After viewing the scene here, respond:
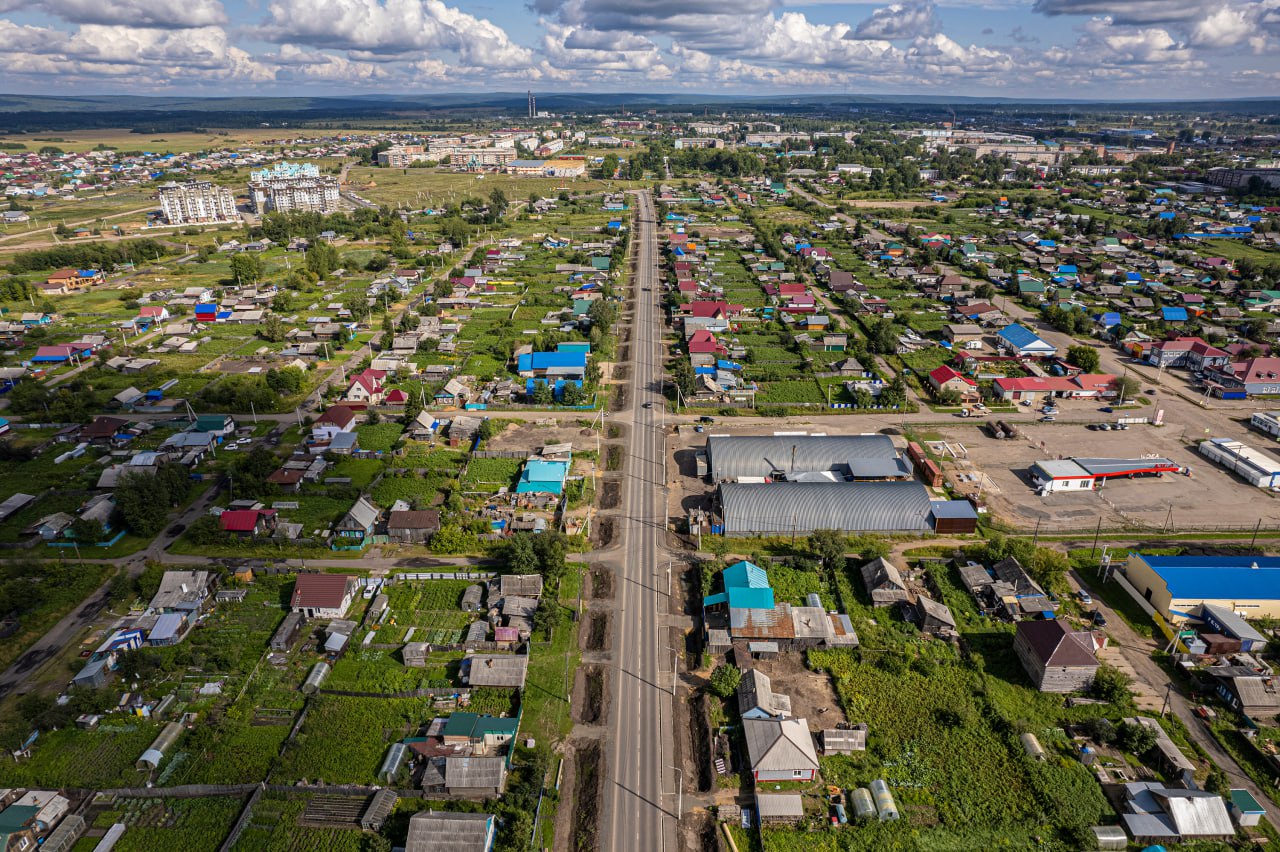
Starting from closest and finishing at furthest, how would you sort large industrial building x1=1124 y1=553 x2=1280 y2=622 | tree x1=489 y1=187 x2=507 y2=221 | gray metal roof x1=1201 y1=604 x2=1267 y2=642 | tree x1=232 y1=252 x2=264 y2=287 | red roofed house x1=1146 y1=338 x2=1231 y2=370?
gray metal roof x1=1201 y1=604 x2=1267 y2=642, large industrial building x1=1124 y1=553 x2=1280 y2=622, red roofed house x1=1146 y1=338 x2=1231 y2=370, tree x1=232 y1=252 x2=264 y2=287, tree x1=489 y1=187 x2=507 y2=221

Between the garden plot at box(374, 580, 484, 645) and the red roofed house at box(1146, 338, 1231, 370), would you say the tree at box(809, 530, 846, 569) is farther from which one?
the red roofed house at box(1146, 338, 1231, 370)

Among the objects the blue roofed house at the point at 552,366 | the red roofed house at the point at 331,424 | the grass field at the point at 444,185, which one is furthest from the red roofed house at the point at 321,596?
the grass field at the point at 444,185

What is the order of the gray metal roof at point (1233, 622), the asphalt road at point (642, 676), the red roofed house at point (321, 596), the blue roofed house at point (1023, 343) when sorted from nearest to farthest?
1. the asphalt road at point (642, 676)
2. the gray metal roof at point (1233, 622)
3. the red roofed house at point (321, 596)
4. the blue roofed house at point (1023, 343)

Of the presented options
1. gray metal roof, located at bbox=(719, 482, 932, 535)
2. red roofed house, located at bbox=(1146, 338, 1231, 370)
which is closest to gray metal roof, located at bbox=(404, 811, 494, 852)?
gray metal roof, located at bbox=(719, 482, 932, 535)

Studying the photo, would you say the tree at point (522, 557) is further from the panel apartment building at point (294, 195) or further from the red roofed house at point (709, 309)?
the panel apartment building at point (294, 195)

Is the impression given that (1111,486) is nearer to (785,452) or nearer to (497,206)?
(785,452)

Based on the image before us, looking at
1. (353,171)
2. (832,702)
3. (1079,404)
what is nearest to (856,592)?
(832,702)
